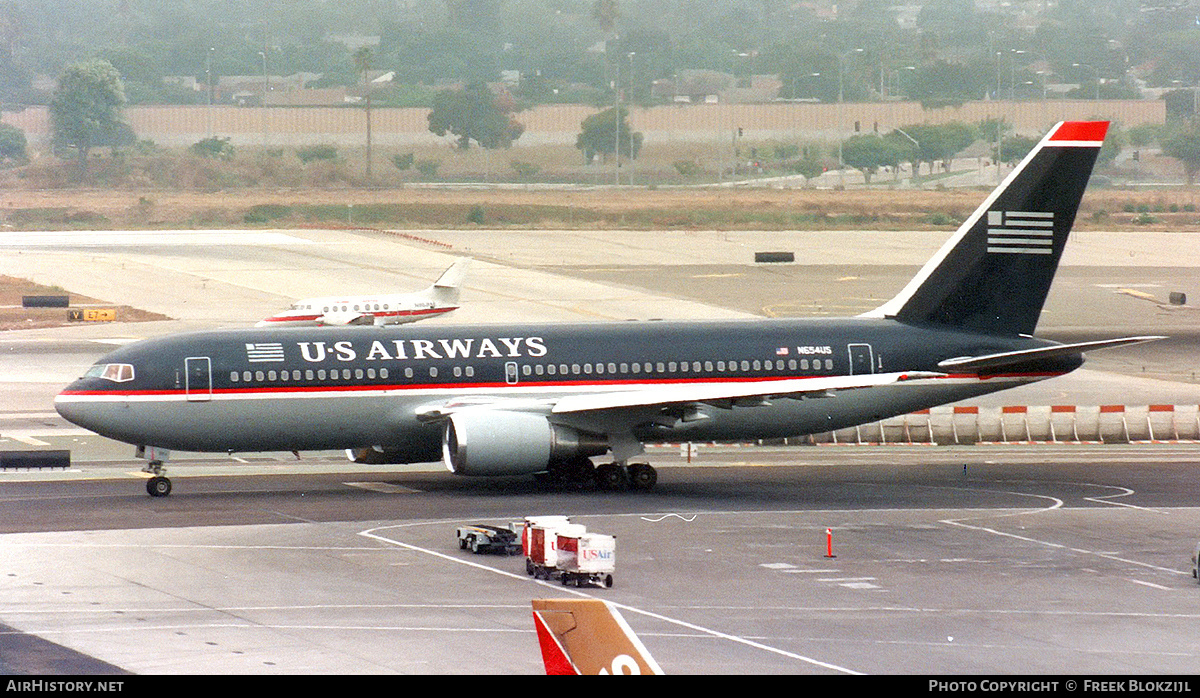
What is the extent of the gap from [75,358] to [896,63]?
13515 cm

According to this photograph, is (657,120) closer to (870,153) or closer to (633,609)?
(870,153)

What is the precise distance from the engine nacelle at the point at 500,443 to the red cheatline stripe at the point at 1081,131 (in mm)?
16664

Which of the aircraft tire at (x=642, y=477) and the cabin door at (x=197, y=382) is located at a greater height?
the cabin door at (x=197, y=382)

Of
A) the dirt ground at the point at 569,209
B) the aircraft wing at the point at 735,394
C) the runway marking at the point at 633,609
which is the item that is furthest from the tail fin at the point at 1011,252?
the dirt ground at the point at 569,209

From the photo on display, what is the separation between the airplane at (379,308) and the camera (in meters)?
74.9

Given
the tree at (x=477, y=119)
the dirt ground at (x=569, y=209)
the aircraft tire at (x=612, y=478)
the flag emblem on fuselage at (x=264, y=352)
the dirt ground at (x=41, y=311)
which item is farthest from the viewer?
the tree at (x=477, y=119)

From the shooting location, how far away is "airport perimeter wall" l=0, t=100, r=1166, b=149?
15234 cm

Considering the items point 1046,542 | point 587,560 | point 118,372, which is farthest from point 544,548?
point 118,372

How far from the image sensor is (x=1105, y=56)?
644 feet

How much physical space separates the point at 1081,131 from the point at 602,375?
15.2 meters

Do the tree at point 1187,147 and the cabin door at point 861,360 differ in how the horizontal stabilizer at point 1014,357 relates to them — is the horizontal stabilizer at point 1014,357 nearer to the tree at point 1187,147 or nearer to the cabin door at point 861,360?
the cabin door at point 861,360

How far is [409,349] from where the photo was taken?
43781mm
